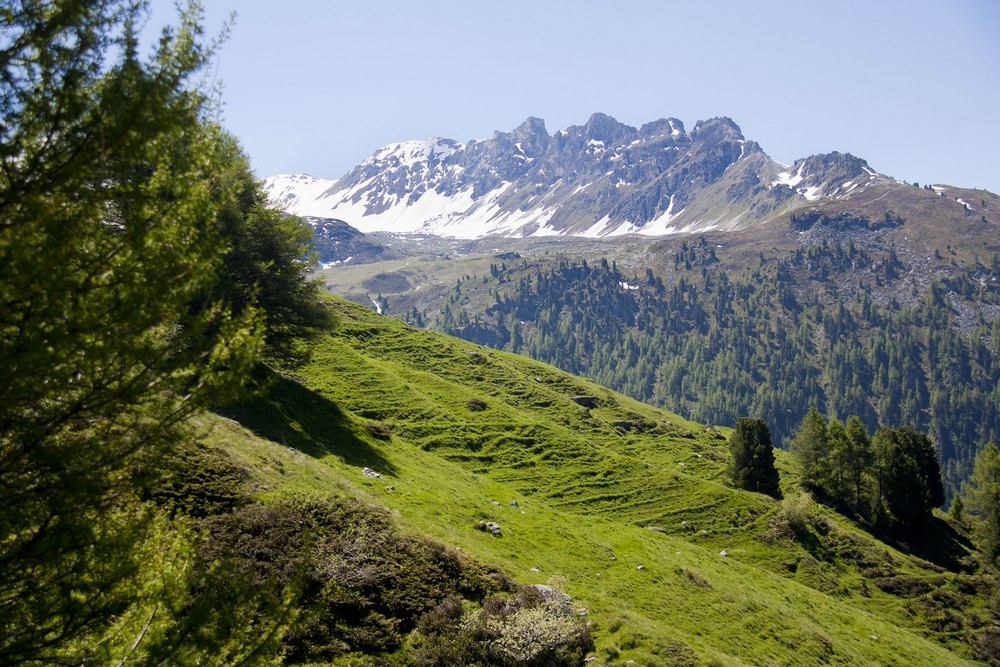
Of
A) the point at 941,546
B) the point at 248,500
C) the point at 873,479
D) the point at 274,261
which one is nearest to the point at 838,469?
the point at 873,479

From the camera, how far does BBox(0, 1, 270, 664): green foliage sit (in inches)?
309

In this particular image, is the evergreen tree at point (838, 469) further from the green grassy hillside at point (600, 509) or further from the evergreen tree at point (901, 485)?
the evergreen tree at point (901, 485)

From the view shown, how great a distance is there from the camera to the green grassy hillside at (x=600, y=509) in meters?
28.0

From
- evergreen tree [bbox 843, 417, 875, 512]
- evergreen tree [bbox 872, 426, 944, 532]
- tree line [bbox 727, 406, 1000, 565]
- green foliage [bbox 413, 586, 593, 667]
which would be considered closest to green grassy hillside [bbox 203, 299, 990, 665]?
green foliage [bbox 413, 586, 593, 667]

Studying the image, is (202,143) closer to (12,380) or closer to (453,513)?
(12,380)

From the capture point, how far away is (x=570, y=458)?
201ft

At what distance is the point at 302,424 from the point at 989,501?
87912 mm

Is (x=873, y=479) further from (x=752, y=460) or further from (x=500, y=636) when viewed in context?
(x=500, y=636)

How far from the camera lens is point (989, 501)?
7862 centimetres

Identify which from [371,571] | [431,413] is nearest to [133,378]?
[371,571]

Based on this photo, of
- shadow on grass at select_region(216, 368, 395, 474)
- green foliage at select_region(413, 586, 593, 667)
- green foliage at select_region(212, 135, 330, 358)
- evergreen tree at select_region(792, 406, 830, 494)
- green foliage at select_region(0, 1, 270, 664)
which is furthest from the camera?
evergreen tree at select_region(792, 406, 830, 494)

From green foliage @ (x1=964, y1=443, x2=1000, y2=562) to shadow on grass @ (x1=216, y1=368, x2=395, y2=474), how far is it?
78.0 m

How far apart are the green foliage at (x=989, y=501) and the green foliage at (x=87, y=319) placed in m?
94.1

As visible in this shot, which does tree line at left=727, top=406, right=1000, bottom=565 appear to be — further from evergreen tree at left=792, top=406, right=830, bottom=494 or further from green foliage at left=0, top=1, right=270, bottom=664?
green foliage at left=0, top=1, right=270, bottom=664
